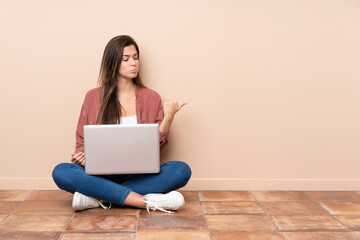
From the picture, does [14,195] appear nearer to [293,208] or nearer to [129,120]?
[129,120]

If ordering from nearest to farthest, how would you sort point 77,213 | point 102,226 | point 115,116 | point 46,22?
1. point 102,226
2. point 77,213
3. point 115,116
4. point 46,22

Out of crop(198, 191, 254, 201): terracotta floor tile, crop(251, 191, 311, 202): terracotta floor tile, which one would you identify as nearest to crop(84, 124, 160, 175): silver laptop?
crop(198, 191, 254, 201): terracotta floor tile

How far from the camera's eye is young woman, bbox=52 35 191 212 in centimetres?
236

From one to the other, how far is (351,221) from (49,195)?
6.00 ft

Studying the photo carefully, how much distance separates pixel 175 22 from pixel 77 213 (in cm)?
135

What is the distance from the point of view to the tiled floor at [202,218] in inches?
A: 78.7

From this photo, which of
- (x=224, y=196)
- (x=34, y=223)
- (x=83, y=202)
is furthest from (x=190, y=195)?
(x=34, y=223)

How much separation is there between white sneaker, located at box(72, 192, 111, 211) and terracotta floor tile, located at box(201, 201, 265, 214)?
1.90 ft

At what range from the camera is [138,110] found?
104 inches

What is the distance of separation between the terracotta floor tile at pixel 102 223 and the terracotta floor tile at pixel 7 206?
0.42m

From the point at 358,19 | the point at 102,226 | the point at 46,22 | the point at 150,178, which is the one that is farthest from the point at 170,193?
the point at 358,19

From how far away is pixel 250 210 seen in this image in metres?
2.41

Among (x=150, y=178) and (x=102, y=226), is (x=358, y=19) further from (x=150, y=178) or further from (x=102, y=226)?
(x=102, y=226)

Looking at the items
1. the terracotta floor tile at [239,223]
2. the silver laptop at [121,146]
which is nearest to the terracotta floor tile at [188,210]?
the terracotta floor tile at [239,223]
